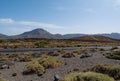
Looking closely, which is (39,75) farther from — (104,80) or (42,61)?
(104,80)

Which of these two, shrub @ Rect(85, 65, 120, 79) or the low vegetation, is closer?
shrub @ Rect(85, 65, 120, 79)

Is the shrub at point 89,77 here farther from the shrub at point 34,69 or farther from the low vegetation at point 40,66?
the shrub at point 34,69

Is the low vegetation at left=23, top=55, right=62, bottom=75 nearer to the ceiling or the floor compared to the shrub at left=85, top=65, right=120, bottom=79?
nearer to the floor

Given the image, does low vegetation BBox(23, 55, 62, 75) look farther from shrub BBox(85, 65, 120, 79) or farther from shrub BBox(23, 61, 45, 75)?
shrub BBox(85, 65, 120, 79)

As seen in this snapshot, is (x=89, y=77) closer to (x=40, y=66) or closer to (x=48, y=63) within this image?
(x=40, y=66)

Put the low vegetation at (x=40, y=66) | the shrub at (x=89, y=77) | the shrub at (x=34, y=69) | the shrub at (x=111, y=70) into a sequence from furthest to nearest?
the low vegetation at (x=40, y=66), the shrub at (x=34, y=69), the shrub at (x=111, y=70), the shrub at (x=89, y=77)

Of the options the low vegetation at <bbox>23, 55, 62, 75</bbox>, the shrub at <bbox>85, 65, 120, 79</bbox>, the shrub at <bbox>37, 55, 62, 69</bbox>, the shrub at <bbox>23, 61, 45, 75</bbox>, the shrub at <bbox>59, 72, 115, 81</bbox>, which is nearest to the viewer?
the shrub at <bbox>59, 72, 115, 81</bbox>

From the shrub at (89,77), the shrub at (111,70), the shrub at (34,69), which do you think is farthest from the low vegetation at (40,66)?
the shrub at (89,77)

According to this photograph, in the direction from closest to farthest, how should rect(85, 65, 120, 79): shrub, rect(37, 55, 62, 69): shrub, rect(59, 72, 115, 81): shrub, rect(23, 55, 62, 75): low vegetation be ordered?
rect(59, 72, 115, 81): shrub
rect(85, 65, 120, 79): shrub
rect(23, 55, 62, 75): low vegetation
rect(37, 55, 62, 69): shrub

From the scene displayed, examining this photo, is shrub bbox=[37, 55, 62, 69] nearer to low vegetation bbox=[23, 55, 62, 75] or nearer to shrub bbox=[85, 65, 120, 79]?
low vegetation bbox=[23, 55, 62, 75]

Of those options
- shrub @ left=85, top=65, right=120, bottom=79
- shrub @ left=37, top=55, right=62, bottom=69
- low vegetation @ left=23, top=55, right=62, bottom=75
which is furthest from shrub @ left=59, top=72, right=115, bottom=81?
shrub @ left=37, top=55, right=62, bottom=69

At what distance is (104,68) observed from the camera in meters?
18.6

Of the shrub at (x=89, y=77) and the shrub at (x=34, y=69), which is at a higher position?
the shrub at (x=89, y=77)

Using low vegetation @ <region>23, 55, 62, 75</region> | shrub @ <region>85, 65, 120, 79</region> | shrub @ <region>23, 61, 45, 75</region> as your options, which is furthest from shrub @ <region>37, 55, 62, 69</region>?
shrub @ <region>85, 65, 120, 79</region>
